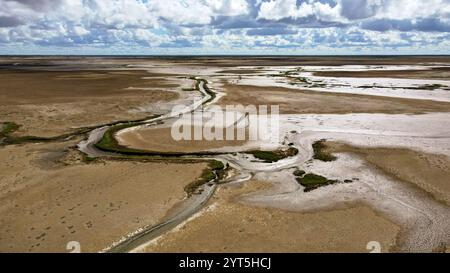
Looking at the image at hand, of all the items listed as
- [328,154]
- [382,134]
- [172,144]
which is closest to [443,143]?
[382,134]

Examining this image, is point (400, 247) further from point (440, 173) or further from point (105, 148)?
point (105, 148)

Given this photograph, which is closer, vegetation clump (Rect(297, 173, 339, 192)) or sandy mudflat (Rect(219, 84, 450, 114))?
vegetation clump (Rect(297, 173, 339, 192))

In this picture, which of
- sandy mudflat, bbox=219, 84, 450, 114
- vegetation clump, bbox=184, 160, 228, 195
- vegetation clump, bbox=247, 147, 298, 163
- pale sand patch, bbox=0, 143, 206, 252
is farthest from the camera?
sandy mudflat, bbox=219, 84, 450, 114

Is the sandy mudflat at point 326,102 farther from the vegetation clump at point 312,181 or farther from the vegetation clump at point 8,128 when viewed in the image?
the vegetation clump at point 8,128

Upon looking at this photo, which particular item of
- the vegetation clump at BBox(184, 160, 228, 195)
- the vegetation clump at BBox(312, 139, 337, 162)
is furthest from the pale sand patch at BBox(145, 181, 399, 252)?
the vegetation clump at BBox(312, 139, 337, 162)

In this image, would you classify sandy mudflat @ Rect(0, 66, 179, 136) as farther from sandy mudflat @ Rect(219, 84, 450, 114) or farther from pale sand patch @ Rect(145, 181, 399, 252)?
pale sand patch @ Rect(145, 181, 399, 252)

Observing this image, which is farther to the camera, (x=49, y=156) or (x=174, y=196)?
(x=49, y=156)

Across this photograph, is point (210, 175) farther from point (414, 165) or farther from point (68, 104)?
point (68, 104)
